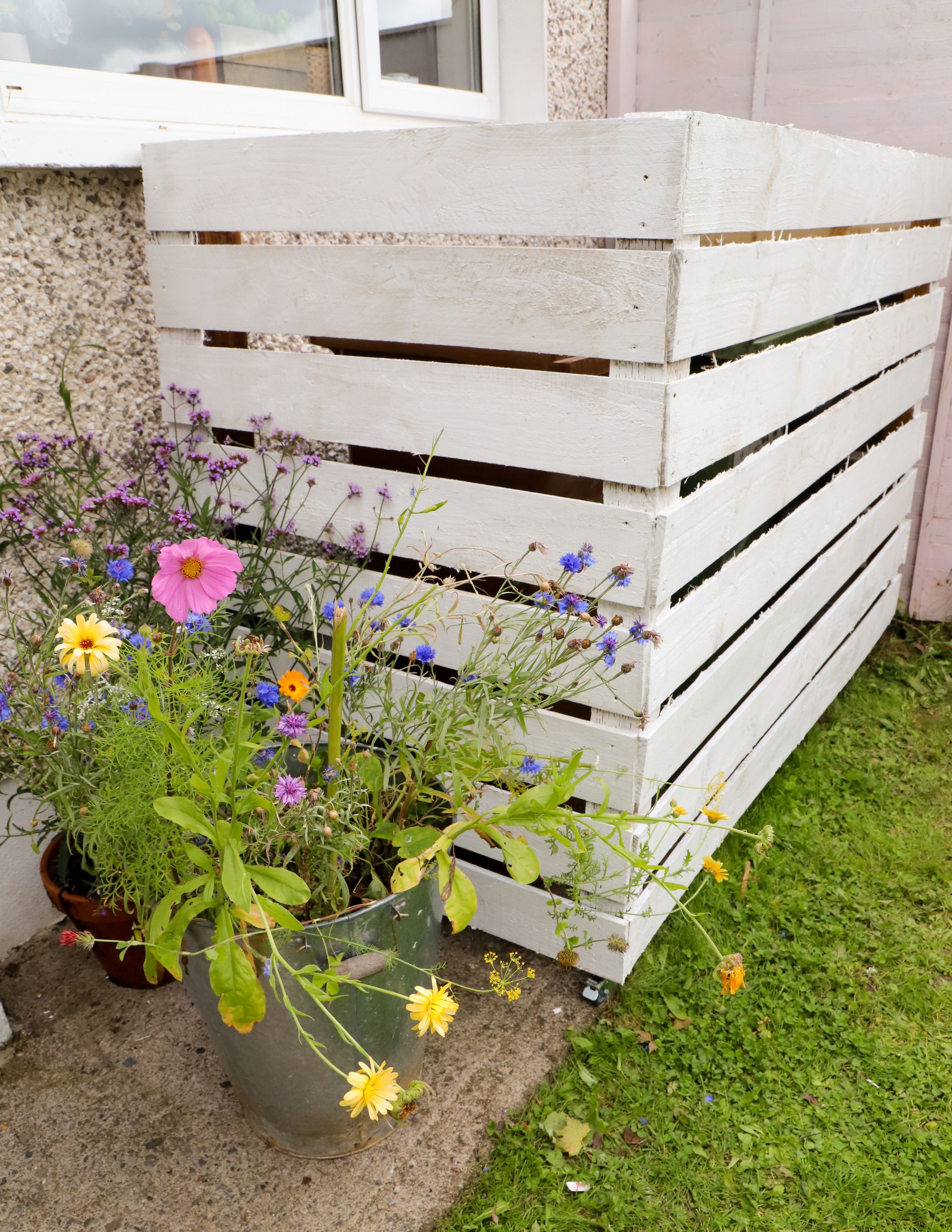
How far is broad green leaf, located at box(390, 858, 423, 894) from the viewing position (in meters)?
1.37

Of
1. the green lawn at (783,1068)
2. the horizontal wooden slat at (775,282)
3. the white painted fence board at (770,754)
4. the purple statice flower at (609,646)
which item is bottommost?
the green lawn at (783,1068)

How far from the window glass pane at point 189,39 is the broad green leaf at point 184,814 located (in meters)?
1.54

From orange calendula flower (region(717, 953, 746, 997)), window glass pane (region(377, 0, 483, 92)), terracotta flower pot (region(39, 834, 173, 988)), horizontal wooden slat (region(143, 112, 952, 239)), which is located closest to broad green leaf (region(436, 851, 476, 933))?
orange calendula flower (region(717, 953, 746, 997))

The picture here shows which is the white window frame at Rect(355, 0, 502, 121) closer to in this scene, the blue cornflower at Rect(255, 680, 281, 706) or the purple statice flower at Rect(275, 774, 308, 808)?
the blue cornflower at Rect(255, 680, 281, 706)

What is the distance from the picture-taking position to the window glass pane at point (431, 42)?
103 inches

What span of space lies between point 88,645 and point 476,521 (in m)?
0.75

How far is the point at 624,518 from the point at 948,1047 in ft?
4.08

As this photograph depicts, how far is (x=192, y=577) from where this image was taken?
114cm

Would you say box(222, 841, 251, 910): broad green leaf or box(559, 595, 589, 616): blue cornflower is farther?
box(559, 595, 589, 616): blue cornflower

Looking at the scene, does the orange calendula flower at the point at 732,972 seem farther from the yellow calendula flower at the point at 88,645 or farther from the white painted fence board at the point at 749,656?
the yellow calendula flower at the point at 88,645

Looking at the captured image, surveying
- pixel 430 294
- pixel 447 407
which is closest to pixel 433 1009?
pixel 447 407

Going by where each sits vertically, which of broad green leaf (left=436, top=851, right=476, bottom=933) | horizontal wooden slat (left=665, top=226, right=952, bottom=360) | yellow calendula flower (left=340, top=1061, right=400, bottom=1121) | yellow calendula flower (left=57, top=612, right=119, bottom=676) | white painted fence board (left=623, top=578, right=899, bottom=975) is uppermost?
horizontal wooden slat (left=665, top=226, right=952, bottom=360)

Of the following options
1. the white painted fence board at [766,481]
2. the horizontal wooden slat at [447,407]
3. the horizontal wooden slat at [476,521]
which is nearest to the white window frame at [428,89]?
the horizontal wooden slat at [447,407]

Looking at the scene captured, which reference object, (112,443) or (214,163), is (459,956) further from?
(214,163)
